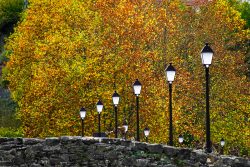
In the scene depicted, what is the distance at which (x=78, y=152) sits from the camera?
19.0m

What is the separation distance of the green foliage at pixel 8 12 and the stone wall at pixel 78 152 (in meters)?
59.3

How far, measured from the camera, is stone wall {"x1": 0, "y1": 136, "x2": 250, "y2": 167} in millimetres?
16859

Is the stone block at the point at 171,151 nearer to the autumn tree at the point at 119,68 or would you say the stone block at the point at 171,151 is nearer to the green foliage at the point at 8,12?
the autumn tree at the point at 119,68

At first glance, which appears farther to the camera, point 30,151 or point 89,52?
point 89,52

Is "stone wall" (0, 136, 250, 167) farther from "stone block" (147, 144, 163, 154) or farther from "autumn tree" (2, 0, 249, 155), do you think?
"autumn tree" (2, 0, 249, 155)

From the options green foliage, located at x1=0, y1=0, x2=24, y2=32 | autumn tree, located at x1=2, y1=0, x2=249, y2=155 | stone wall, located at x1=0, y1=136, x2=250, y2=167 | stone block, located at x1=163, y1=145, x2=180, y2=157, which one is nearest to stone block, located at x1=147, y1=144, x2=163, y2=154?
stone wall, located at x1=0, y1=136, x2=250, y2=167

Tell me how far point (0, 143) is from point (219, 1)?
1486 inches

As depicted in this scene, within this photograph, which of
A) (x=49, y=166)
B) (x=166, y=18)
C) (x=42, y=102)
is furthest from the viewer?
(x=166, y=18)

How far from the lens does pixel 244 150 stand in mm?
50906

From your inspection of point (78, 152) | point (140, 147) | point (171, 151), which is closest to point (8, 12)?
point (78, 152)

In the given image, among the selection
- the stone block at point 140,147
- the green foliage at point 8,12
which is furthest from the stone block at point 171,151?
the green foliage at point 8,12

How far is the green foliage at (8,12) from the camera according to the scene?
7731 centimetres

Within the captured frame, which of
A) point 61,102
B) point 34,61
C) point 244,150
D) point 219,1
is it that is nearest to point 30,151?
point 61,102

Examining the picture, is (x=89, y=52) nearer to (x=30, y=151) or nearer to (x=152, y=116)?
(x=152, y=116)
